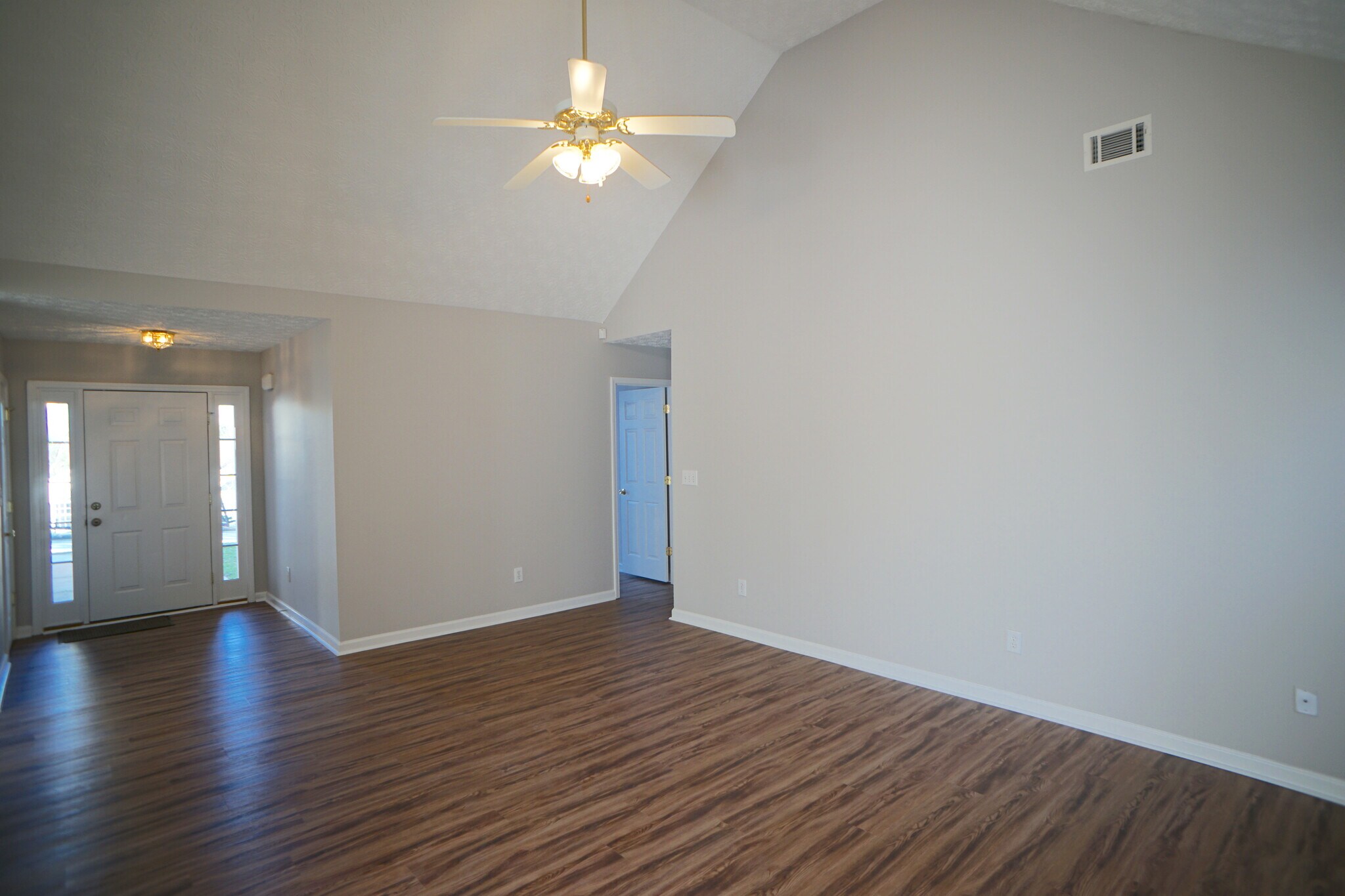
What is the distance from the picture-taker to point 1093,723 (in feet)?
11.6

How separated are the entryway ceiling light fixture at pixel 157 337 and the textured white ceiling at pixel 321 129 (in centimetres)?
140

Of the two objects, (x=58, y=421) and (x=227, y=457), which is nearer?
(x=58, y=421)

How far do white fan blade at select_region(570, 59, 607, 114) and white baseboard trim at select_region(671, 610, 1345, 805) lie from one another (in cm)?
361

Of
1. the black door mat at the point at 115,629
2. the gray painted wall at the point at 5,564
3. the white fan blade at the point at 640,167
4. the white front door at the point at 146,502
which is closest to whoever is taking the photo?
the white fan blade at the point at 640,167

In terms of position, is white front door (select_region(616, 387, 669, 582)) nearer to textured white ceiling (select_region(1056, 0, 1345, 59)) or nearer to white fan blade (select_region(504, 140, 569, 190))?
white fan blade (select_region(504, 140, 569, 190))

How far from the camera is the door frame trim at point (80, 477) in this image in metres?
5.89

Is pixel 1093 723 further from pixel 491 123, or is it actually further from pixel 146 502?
pixel 146 502

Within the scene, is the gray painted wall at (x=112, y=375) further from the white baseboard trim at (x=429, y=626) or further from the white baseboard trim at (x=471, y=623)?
the white baseboard trim at (x=471, y=623)

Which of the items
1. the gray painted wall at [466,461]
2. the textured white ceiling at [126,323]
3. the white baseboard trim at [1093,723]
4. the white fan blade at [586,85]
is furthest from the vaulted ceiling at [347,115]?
the white baseboard trim at [1093,723]

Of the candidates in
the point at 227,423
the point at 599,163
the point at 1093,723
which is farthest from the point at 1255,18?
the point at 227,423

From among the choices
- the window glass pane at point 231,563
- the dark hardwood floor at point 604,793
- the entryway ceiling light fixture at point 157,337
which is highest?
the entryway ceiling light fixture at point 157,337

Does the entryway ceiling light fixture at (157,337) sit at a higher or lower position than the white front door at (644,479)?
higher

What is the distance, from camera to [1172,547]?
Result: 3.28 m

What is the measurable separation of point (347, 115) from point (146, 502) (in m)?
4.68
